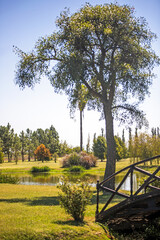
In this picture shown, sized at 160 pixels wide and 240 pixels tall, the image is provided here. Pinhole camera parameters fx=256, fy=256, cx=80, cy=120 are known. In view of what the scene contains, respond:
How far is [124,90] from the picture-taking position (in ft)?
57.4

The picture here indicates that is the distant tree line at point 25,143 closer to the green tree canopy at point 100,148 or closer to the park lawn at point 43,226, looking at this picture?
the green tree canopy at point 100,148

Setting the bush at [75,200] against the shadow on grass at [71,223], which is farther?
the bush at [75,200]

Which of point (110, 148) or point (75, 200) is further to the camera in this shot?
point (110, 148)

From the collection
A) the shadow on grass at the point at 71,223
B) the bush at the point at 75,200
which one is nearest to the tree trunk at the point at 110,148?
the bush at the point at 75,200

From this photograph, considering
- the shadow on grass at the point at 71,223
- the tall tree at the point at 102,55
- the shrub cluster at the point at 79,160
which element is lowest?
the shadow on grass at the point at 71,223

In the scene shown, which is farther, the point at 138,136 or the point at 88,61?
the point at 138,136

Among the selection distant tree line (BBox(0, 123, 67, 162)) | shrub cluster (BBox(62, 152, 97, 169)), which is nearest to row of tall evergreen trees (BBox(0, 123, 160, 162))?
distant tree line (BBox(0, 123, 67, 162))

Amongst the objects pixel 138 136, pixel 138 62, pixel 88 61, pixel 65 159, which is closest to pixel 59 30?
pixel 88 61

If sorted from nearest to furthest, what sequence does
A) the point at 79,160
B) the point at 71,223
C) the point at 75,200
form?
1. the point at 71,223
2. the point at 75,200
3. the point at 79,160

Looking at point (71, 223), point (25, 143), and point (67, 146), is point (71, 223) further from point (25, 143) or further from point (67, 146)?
point (25, 143)

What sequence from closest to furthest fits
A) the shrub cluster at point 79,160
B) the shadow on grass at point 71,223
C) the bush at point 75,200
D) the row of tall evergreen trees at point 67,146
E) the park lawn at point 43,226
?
the park lawn at point 43,226 < the shadow on grass at point 71,223 < the bush at point 75,200 < the shrub cluster at point 79,160 < the row of tall evergreen trees at point 67,146

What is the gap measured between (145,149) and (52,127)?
58.0 m

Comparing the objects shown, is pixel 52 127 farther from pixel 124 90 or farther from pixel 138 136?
pixel 124 90

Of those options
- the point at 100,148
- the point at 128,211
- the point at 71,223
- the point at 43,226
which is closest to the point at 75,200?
the point at 71,223
